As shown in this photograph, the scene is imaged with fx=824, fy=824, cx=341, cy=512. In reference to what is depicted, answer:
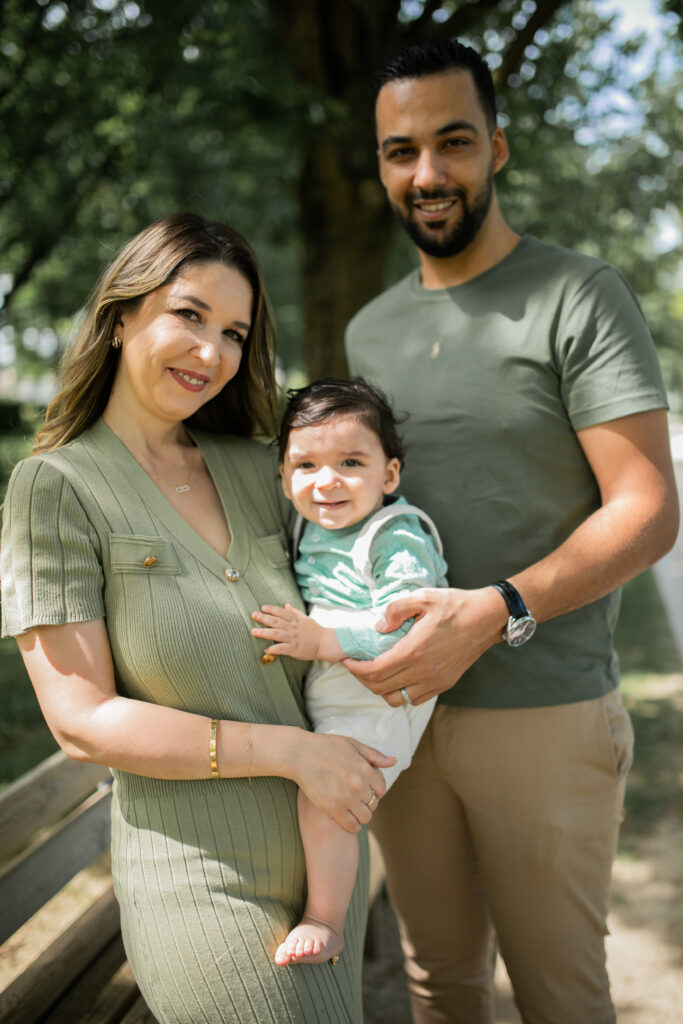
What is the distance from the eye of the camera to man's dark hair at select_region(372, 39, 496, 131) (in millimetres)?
2385

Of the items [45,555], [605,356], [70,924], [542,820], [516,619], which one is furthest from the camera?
[70,924]

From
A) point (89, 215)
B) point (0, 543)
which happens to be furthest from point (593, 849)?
point (89, 215)

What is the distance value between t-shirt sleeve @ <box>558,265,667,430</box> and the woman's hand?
110 centimetres

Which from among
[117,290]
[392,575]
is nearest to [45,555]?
[117,290]

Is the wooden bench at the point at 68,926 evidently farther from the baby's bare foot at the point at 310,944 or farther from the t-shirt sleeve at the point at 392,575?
the t-shirt sleeve at the point at 392,575

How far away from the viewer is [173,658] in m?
1.85

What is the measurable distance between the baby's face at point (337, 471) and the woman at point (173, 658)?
21 cm

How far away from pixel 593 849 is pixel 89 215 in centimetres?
942

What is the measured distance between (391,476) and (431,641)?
50 centimetres

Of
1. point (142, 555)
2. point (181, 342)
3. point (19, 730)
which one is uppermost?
point (181, 342)

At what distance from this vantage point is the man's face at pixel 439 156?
7.88 feet

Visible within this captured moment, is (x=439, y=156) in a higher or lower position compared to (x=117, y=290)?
higher

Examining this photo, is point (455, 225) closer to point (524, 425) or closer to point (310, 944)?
point (524, 425)

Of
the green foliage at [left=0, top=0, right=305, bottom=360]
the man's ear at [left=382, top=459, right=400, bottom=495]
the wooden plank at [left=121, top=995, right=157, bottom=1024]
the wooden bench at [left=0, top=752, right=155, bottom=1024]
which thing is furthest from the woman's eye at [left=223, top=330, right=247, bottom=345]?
the green foliage at [left=0, top=0, right=305, bottom=360]
